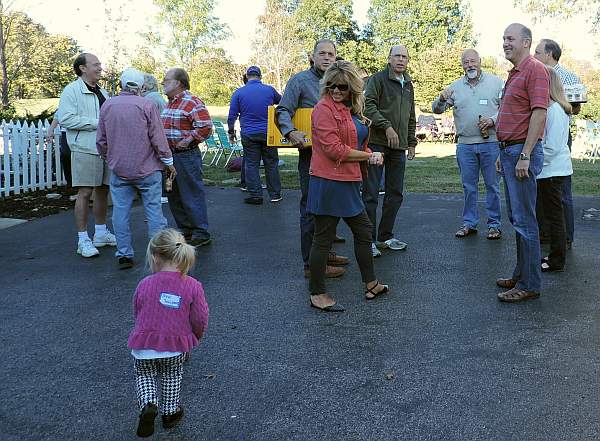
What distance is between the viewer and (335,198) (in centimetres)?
448

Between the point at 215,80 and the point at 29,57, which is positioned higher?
the point at 215,80

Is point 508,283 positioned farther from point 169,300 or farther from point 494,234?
point 169,300

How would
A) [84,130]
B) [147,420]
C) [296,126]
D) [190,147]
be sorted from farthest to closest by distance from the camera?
[190,147], [84,130], [296,126], [147,420]

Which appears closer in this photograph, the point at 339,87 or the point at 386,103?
the point at 339,87

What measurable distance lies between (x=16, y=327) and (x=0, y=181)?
6480 mm

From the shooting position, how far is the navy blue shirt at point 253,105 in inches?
396

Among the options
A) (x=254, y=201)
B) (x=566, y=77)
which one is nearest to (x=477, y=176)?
(x=566, y=77)

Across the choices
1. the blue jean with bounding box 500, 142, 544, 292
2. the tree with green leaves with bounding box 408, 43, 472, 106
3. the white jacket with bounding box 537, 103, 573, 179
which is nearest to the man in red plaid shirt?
the blue jean with bounding box 500, 142, 544, 292

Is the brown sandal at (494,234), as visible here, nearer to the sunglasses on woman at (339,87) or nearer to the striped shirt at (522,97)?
the striped shirt at (522,97)

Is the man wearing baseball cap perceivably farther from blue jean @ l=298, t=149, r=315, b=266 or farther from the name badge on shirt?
the name badge on shirt

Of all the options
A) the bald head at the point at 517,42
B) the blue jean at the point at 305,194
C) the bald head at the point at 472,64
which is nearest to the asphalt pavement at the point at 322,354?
the blue jean at the point at 305,194

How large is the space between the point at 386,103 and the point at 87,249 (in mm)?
3287

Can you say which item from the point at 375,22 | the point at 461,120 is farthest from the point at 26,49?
the point at 375,22

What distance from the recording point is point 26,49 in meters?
25.3
